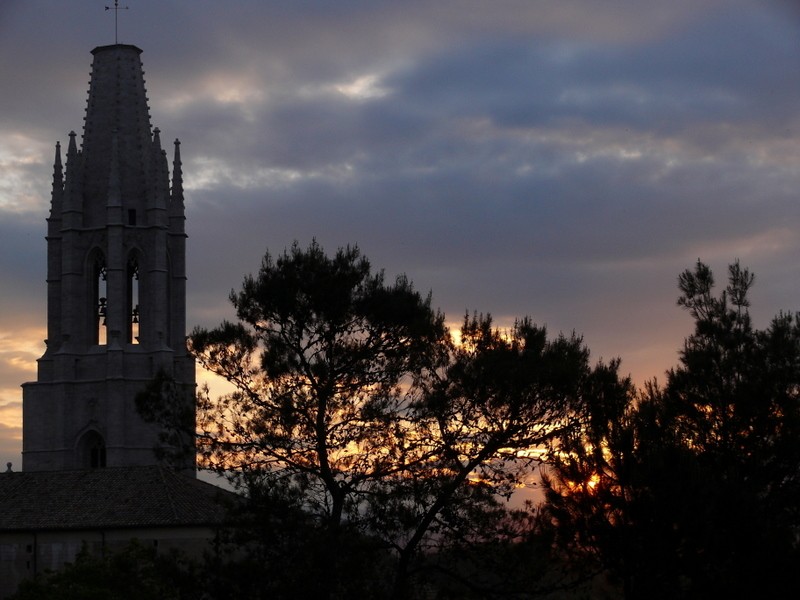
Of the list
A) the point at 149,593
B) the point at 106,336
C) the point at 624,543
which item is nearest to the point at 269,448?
the point at 624,543

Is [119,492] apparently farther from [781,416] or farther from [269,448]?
[781,416]

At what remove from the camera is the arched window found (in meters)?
69.6

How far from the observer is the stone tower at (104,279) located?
69875mm

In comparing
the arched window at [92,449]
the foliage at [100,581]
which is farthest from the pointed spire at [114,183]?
the foliage at [100,581]

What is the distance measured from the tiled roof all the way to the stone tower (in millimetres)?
10472

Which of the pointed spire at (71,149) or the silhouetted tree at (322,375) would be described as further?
the pointed spire at (71,149)

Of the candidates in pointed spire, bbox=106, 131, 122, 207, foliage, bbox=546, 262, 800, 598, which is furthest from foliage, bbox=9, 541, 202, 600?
pointed spire, bbox=106, 131, 122, 207

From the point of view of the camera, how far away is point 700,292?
1481 inches

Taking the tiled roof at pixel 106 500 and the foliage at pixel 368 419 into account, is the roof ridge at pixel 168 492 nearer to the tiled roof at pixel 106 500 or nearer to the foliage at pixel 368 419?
the tiled roof at pixel 106 500

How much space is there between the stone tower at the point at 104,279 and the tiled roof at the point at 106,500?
10.5 m

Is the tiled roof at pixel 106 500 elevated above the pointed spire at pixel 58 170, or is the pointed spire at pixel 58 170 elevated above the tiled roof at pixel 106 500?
the pointed spire at pixel 58 170

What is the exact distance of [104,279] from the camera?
7231cm

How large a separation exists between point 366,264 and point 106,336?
40.2m

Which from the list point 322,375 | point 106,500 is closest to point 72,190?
point 106,500
